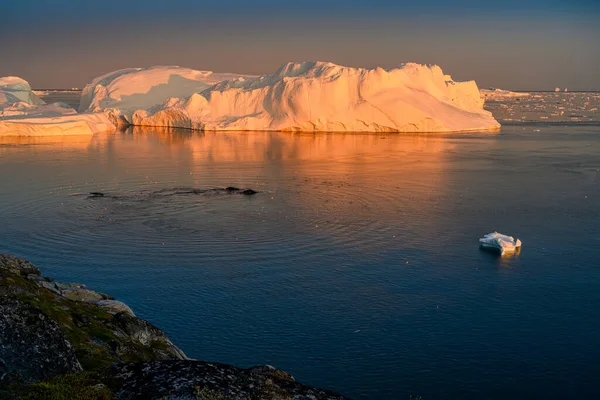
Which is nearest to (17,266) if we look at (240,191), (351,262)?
(351,262)

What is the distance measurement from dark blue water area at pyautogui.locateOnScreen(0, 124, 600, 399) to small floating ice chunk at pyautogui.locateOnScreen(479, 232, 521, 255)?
1.07ft

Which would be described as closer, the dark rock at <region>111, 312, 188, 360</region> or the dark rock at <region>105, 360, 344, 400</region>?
the dark rock at <region>105, 360, 344, 400</region>

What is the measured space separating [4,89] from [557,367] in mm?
73521

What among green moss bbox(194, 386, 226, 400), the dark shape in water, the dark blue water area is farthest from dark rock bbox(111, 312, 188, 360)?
the dark shape in water

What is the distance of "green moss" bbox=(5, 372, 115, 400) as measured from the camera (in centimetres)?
571

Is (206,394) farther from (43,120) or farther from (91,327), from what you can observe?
(43,120)

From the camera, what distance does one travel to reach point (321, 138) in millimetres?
48375

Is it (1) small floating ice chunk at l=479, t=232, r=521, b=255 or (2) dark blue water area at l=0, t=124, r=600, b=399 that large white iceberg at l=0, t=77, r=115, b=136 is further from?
(1) small floating ice chunk at l=479, t=232, r=521, b=255

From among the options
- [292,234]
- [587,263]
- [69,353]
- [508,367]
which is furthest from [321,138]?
[69,353]

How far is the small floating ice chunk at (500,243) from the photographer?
17.9m

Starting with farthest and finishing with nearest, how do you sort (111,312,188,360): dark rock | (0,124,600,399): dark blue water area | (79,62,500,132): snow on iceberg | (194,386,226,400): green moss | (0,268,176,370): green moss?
(79,62,500,132): snow on iceberg
(0,124,600,399): dark blue water area
(111,312,188,360): dark rock
(0,268,176,370): green moss
(194,386,226,400): green moss

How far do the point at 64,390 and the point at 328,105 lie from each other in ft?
153

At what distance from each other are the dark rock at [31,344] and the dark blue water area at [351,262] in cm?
534

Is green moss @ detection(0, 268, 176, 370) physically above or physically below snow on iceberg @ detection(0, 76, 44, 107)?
below
